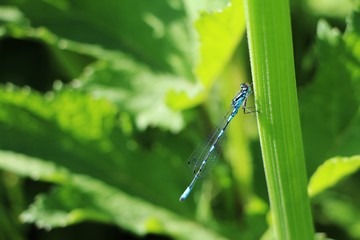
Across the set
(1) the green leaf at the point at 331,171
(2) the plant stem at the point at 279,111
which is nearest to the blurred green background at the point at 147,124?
(1) the green leaf at the point at 331,171

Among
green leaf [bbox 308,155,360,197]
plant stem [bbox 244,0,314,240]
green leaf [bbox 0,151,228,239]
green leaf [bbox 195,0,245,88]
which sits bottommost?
plant stem [bbox 244,0,314,240]

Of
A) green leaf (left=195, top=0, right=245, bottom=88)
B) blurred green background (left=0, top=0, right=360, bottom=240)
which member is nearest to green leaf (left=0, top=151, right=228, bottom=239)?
blurred green background (left=0, top=0, right=360, bottom=240)

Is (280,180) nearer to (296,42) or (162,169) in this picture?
(162,169)

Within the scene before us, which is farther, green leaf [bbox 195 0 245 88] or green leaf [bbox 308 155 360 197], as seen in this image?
green leaf [bbox 195 0 245 88]

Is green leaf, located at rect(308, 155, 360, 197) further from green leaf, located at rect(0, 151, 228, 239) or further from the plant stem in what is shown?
green leaf, located at rect(0, 151, 228, 239)

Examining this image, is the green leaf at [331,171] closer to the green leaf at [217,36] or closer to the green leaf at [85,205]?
the green leaf at [217,36]

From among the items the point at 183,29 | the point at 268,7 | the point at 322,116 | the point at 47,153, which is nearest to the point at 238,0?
the point at 268,7

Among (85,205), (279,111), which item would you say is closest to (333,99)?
(279,111)
